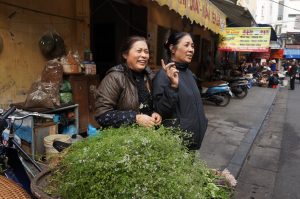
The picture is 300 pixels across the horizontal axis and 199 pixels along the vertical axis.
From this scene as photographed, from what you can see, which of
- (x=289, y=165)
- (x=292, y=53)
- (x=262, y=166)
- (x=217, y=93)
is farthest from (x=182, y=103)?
(x=292, y=53)

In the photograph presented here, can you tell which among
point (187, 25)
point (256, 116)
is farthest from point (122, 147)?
point (187, 25)

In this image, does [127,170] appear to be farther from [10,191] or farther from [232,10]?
[232,10]

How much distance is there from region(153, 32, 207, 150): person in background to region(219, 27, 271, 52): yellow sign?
413 inches

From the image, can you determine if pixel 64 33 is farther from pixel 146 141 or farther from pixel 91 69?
pixel 146 141

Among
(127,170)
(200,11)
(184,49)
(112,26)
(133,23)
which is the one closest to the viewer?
(127,170)

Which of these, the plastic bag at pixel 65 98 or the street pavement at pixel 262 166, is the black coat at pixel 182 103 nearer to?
the street pavement at pixel 262 166

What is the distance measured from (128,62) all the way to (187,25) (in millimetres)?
8747

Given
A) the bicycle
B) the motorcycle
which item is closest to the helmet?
the bicycle

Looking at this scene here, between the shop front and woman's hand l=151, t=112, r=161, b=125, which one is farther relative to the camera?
the shop front

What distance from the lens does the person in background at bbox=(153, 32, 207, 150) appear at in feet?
7.34

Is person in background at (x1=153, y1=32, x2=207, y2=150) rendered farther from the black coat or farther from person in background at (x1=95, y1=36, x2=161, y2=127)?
person in background at (x1=95, y1=36, x2=161, y2=127)

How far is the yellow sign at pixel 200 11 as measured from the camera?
4711 millimetres

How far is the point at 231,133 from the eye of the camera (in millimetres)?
7375

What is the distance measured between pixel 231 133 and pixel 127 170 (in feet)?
21.2
